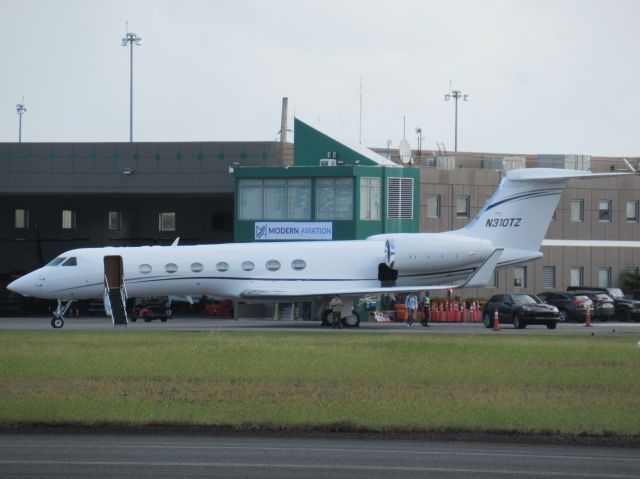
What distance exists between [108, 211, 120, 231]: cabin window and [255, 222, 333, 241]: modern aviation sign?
19.7 metres

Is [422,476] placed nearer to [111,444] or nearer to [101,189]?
[111,444]

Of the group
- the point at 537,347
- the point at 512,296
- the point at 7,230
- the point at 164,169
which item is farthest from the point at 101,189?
the point at 537,347

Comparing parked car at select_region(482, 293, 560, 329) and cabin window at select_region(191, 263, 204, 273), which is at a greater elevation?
cabin window at select_region(191, 263, 204, 273)

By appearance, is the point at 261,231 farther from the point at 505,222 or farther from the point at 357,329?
the point at 357,329

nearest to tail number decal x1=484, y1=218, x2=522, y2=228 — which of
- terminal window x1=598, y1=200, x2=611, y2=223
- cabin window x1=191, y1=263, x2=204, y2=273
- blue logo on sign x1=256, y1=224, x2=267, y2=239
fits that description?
cabin window x1=191, y1=263, x2=204, y2=273

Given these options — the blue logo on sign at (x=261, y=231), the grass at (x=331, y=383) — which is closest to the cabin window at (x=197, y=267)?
the grass at (x=331, y=383)

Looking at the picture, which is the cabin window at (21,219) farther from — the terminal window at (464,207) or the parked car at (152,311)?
the terminal window at (464,207)

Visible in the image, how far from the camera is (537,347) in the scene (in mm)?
31531

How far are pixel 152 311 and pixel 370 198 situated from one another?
11.9 metres

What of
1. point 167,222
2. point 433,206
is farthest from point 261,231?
point 167,222

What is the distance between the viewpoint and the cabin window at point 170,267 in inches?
1757

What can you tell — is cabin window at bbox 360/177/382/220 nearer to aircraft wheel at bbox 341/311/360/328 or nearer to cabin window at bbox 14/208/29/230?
aircraft wheel at bbox 341/311/360/328

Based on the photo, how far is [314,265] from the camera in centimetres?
4612

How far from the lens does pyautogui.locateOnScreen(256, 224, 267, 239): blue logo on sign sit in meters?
57.5
